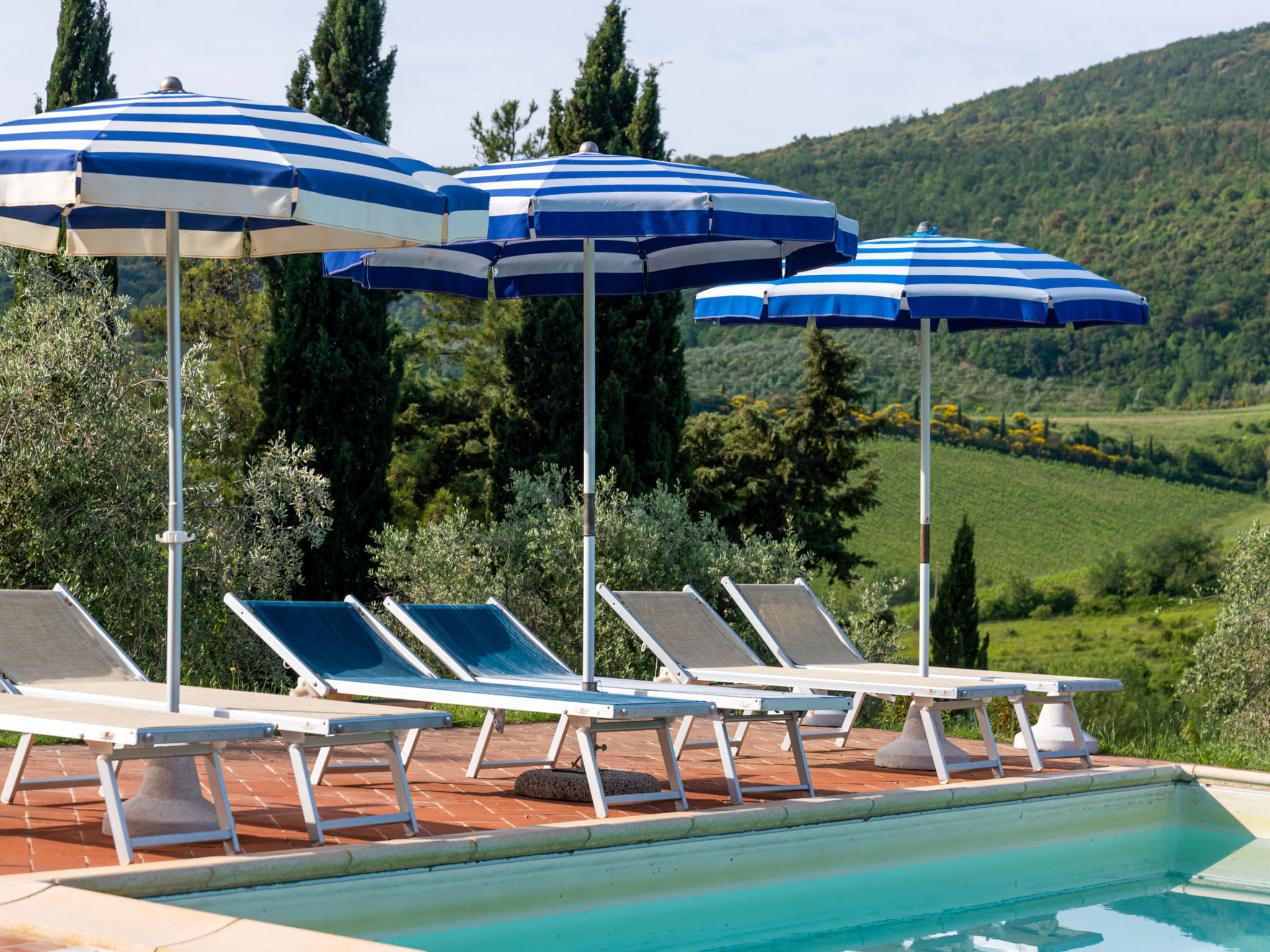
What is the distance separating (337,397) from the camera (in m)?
14.4

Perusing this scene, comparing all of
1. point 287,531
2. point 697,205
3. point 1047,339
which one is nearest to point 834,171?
point 1047,339

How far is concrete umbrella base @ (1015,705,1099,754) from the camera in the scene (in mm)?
7590

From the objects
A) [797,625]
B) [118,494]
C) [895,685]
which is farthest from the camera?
[118,494]

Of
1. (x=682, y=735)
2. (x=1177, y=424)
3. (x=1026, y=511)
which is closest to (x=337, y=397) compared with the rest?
(x=682, y=735)

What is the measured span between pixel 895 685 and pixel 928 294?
191cm

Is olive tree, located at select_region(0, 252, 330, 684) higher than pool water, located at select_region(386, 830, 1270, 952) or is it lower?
higher

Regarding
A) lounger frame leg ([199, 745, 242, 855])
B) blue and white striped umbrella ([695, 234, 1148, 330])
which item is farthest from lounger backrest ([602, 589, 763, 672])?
lounger frame leg ([199, 745, 242, 855])

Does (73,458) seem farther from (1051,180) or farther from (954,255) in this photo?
(1051,180)

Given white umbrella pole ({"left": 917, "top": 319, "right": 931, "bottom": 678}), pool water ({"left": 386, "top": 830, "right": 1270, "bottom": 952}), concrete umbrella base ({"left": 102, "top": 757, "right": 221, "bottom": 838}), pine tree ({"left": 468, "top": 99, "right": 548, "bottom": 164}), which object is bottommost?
pool water ({"left": 386, "top": 830, "right": 1270, "bottom": 952})

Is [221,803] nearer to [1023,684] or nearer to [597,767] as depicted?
[597,767]

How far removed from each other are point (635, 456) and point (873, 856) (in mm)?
10157

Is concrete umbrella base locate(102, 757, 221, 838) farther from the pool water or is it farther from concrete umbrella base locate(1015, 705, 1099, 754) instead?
concrete umbrella base locate(1015, 705, 1099, 754)

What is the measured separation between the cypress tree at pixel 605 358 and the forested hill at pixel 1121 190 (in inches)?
1272

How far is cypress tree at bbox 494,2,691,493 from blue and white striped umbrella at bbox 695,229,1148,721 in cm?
774
